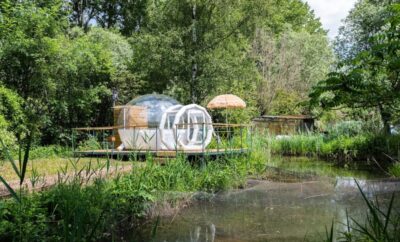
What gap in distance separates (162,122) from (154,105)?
3.85 ft

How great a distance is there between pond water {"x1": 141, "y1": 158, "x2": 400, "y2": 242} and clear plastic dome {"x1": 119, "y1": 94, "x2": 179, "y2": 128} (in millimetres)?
4467

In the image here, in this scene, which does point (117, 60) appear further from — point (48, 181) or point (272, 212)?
point (272, 212)

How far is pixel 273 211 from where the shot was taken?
26.1 ft

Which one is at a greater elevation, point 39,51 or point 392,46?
point 39,51

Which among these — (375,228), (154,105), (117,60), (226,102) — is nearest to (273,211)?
(375,228)

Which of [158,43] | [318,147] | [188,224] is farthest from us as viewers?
[158,43]

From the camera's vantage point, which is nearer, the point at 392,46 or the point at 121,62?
the point at 392,46

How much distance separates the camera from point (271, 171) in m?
12.4

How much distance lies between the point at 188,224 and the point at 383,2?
71.1 ft

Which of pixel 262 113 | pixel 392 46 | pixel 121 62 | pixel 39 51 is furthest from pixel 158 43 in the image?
pixel 392 46

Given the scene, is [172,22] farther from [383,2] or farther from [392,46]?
[392,46]

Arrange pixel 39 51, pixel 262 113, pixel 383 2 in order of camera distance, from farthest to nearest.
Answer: pixel 262 113 < pixel 383 2 < pixel 39 51

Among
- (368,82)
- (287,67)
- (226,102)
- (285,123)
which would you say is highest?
(287,67)

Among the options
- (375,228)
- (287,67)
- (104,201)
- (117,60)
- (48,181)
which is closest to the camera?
(375,228)
